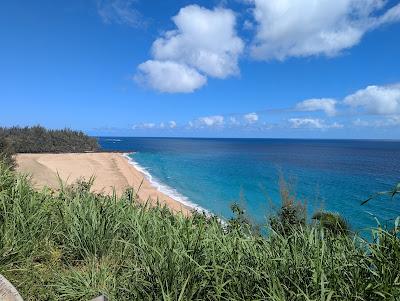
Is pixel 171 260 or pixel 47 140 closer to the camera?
→ pixel 171 260

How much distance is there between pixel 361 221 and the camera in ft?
73.2

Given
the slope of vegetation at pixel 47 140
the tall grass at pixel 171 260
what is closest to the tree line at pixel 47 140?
the slope of vegetation at pixel 47 140

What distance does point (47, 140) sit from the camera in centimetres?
5938

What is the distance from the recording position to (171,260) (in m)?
3.45

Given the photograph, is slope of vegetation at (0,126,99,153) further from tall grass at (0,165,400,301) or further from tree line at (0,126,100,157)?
tall grass at (0,165,400,301)

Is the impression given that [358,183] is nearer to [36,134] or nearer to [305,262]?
[305,262]

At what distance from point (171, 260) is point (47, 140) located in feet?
202

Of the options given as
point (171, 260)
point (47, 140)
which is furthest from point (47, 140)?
point (171, 260)

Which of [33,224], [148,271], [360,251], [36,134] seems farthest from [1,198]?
[36,134]

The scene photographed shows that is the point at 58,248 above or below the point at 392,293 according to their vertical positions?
below

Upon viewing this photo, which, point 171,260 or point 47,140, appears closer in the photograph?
point 171,260

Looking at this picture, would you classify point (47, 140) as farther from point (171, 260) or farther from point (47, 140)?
point (171, 260)

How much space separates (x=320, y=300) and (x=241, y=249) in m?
Answer: 1.22

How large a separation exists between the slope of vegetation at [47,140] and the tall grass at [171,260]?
53.7 metres
